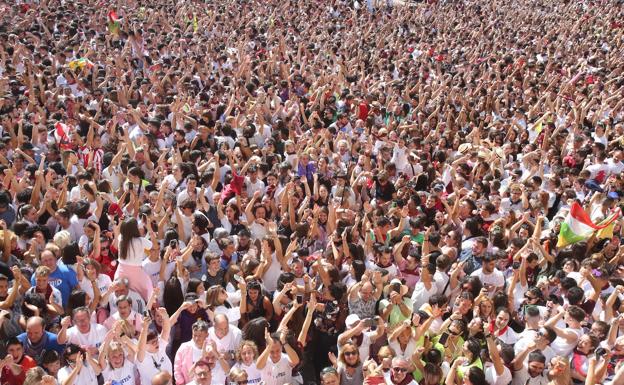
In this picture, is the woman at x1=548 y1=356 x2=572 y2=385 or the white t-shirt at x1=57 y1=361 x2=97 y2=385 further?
the woman at x1=548 y1=356 x2=572 y2=385

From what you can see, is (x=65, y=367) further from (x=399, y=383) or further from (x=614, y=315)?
(x=614, y=315)

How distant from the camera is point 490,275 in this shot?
19.0 ft

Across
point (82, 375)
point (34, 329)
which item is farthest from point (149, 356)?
point (34, 329)

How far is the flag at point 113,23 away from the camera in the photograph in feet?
44.3

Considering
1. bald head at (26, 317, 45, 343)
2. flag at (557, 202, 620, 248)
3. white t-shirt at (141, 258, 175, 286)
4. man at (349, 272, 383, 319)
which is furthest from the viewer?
flag at (557, 202, 620, 248)

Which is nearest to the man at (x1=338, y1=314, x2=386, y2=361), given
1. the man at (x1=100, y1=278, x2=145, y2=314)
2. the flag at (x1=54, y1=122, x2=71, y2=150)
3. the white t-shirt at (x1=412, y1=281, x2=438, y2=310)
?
the white t-shirt at (x1=412, y1=281, x2=438, y2=310)

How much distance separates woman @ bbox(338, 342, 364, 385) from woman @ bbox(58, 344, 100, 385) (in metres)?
1.65

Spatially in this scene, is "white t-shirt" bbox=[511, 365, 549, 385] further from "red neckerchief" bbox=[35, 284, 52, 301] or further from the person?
"red neckerchief" bbox=[35, 284, 52, 301]

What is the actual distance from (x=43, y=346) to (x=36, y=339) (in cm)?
7

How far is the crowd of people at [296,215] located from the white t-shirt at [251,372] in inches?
0.5

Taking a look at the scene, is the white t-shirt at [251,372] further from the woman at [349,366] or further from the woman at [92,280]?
the woman at [92,280]

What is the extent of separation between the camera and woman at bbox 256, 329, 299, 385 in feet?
15.0

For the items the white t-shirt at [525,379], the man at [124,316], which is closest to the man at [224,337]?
the man at [124,316]

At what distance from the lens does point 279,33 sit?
578 inches
